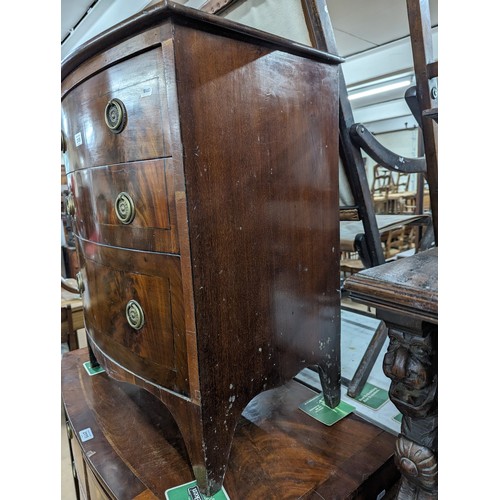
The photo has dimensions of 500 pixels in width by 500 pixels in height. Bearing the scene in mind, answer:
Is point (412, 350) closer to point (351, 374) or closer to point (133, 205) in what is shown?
point (133, 205)

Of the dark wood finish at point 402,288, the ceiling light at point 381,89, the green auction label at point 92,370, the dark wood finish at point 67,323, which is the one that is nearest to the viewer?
the dark wood finish at point 402,288

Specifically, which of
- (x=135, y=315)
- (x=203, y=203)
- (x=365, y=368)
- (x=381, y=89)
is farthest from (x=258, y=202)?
(x=381, y=89)

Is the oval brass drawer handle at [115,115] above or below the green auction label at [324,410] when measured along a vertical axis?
above

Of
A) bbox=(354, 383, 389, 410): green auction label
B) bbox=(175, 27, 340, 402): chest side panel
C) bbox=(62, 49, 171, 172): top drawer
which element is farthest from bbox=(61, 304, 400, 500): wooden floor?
bbox=(62, 49, 171, 172): top drawer

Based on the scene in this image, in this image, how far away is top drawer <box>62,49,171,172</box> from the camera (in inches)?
25.8

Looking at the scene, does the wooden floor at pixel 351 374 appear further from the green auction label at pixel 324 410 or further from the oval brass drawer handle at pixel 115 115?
the oval brass drawer handle at pixel 115 115

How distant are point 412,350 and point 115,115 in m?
0.67

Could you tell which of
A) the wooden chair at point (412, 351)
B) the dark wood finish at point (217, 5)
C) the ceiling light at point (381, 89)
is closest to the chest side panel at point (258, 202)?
the wooden chair at point (412, 351)

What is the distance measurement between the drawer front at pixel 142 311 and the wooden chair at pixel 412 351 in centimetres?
34

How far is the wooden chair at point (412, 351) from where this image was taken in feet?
1.69

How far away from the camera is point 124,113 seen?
708mm

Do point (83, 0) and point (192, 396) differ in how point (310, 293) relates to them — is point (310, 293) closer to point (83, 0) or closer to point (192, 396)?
point (192, 396)
